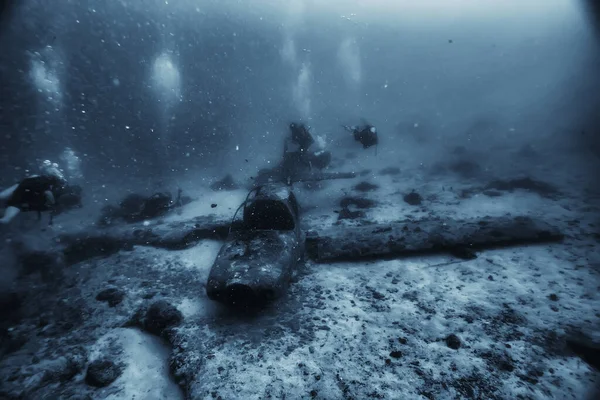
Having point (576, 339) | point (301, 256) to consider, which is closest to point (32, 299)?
point (301, 256)

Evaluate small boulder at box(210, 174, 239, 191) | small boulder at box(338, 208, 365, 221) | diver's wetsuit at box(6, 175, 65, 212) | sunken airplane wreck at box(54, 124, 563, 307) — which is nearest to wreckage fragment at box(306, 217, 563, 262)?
sunken airplane wreck at box(54, 124, 563, 307)

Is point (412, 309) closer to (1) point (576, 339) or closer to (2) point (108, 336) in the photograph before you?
(1) point (576, 339)

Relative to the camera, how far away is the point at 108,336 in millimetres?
4574

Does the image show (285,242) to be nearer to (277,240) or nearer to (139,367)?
(277,240)

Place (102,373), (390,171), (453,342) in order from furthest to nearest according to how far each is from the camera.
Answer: (390,171) → (453,342) → (102,373)

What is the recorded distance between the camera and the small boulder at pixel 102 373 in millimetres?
3688

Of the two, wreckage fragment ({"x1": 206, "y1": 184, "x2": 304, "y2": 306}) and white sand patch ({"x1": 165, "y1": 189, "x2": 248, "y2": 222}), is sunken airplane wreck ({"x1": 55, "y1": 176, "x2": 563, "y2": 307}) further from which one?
white sand patch ({"x1": 165, "y1": 189, "x2": 248, "y2": 222})

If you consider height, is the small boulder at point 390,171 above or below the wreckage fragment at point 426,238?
above

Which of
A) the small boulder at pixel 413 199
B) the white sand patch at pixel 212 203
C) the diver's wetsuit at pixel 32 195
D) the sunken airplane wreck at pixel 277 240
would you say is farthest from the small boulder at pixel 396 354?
the diver's wetsuit at pixel 32 195

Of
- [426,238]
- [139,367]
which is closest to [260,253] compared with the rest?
[139,367]

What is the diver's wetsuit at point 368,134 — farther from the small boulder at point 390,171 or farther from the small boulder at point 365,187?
the small boulder at point 390,171

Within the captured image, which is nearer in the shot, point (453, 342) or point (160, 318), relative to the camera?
point (453, 342)

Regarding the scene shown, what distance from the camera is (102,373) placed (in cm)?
376

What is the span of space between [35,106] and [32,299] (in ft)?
109
